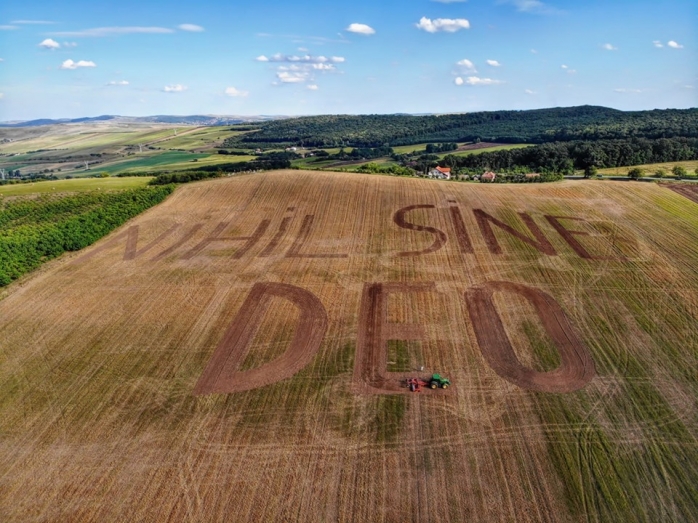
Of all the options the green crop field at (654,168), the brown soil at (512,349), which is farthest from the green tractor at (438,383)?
the green crop field at (654,168)

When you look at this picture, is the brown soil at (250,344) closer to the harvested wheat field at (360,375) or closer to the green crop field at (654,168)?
the harvested wheat field at (360,375)

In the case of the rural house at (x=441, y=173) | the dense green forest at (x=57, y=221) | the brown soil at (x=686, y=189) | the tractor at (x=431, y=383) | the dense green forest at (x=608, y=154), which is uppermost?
the dense green forest at (x=608, y=154)

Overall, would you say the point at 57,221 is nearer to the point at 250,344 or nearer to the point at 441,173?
the point at 250,344

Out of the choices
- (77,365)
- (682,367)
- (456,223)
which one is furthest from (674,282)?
(77,365)

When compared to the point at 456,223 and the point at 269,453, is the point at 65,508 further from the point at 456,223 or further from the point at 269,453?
the point at 456,223

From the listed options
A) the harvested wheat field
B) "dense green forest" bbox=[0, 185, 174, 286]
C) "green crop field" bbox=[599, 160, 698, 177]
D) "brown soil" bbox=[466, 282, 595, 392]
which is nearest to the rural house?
"green crop field" bbox=[599, 160, 698, 177]
